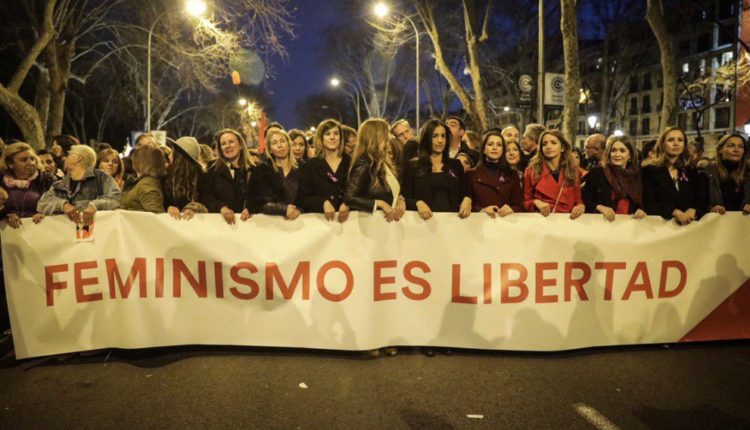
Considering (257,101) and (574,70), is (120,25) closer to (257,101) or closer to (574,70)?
(574,70)

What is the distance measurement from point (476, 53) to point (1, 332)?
16.0 meters

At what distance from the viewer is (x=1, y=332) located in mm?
5348

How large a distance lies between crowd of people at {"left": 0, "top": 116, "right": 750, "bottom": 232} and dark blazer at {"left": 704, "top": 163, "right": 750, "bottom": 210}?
0.01 meters

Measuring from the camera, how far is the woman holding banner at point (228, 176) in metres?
4.95

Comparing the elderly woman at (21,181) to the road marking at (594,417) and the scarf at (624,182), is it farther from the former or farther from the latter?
the scarf at (624,182)

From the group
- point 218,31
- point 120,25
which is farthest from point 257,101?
point 218,31

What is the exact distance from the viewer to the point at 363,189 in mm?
4672

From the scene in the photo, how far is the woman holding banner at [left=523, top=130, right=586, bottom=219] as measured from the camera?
16.6 ft

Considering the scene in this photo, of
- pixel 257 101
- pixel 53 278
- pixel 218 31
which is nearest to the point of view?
pixel 53 278

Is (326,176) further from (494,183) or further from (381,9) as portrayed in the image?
(381,9)

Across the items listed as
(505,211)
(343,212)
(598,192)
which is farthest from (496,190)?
(343,212)

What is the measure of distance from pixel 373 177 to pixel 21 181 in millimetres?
3229

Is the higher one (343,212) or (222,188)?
(222,188)

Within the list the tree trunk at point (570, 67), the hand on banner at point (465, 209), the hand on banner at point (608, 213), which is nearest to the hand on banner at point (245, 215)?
the hand on banner at point (465, 209)
